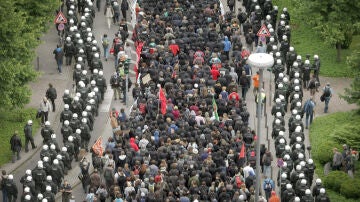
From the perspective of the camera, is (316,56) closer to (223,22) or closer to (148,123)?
(223,22)

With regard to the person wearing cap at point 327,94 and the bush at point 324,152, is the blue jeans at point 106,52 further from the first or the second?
the bush at point 324,152

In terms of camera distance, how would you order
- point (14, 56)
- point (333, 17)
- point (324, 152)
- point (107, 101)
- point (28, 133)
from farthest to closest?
point (333, 17) → point (107, 101) → point (14, 56) → point (28, 133) → point (324, 152)

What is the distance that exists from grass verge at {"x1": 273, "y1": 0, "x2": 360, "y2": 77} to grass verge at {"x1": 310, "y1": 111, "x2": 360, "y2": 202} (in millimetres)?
5940

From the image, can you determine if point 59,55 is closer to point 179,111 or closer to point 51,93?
point 51,93

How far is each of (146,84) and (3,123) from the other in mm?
8058

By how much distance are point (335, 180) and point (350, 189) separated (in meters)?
1.02

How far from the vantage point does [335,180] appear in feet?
221

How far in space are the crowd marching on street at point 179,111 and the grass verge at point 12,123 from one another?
992 mm

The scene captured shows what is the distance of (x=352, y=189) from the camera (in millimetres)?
66688

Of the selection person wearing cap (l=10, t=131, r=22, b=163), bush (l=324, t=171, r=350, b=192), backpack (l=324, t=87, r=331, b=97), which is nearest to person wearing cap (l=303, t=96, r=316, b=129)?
backpack (l=324, t=87, r=331, b=97)

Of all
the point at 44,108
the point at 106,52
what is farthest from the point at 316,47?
the point at 44,108

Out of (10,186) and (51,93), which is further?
(51,93)

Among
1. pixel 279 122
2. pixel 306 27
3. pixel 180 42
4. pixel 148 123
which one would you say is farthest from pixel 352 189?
pixel 306 27

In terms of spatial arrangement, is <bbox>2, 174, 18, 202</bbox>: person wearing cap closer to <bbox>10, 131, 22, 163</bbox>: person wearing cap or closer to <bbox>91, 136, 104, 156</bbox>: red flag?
<bbox>91, 136, 104, 156</bbox>: red flag
